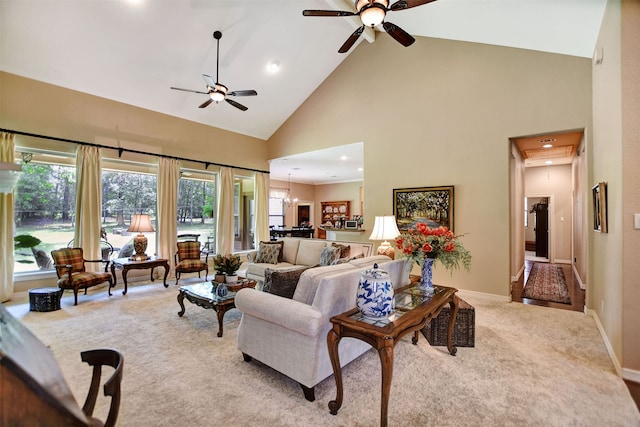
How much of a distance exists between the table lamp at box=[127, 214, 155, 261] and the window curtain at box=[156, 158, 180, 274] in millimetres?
712

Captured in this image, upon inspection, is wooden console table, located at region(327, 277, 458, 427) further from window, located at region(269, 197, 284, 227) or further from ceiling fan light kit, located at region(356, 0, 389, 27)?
window, located at region(269, 197, 284, 227)

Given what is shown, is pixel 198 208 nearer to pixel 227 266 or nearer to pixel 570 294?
pixel 227 266

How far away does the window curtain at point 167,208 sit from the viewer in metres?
5.97

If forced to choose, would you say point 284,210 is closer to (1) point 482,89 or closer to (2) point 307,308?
(1) point 482,89

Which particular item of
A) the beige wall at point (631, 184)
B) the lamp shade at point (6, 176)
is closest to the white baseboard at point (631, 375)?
the beige wall at point (631, 184)

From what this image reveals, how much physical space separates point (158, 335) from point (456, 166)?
16.4ft

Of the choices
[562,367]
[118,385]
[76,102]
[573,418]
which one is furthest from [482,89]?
[76,102]

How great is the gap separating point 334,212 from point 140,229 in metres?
8.96

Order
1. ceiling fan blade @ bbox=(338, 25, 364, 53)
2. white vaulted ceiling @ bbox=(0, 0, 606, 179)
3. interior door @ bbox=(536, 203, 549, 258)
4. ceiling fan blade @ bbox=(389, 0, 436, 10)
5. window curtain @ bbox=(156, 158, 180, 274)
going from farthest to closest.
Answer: interior door @ bbox=(536, 203, 549, 258) → window curtain @ bbox=(156, 158, 180, 274) → white vaulted ceiling @ bbox=(0, 0, 606, 179) → ceiling fan blade @ bbox=(338, 25, 364, 53) → ceiling fan blade @ bbox=(389, 0, 436, 10)

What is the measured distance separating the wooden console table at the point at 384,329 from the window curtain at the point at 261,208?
19.2 feet

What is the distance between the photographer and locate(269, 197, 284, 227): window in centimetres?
1234

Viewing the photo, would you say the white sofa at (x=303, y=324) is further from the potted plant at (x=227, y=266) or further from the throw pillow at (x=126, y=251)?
the throw pillow at (x=126, y=251)

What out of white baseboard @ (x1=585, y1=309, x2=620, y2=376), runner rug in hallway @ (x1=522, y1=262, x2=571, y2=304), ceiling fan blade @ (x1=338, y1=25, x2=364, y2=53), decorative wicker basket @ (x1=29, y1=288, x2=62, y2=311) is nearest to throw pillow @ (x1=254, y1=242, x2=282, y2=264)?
decorative wicker basket @ (x1=29, y1=288, x2=62, y2=311)

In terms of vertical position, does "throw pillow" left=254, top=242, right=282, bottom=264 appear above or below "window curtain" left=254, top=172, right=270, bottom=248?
below
